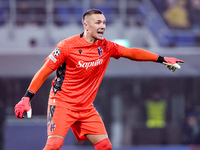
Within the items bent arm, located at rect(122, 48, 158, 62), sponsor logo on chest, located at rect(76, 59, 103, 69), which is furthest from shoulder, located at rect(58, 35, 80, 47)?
bent arm, located at rect(122, 48, 158, 62)

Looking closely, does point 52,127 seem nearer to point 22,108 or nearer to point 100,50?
point 22,108

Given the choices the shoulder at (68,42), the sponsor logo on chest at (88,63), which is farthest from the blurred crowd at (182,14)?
the shoulder at (68,42)

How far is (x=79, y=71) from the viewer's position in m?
5.71

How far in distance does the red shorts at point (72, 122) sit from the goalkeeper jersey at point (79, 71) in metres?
0.07

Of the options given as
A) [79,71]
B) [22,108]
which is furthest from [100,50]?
[22,108]

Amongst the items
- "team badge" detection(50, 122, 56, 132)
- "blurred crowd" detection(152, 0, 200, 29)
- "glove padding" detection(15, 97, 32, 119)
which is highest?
"blurred crowd" detection(152, 0, 200, 29)

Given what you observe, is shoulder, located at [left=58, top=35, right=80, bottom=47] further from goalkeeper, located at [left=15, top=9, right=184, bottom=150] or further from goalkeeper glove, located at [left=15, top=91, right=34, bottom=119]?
goalkeeper glove, located at [left=15, top=91, right=34, bottom=119]

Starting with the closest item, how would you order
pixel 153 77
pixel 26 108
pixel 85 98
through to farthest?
1. pixel 26 108
2. pixel 85 98
3. pixel 153 77

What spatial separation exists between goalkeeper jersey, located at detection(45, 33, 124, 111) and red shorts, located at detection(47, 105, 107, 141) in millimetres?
66

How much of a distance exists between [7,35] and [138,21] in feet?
10.9

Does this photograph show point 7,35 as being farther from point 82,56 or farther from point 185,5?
point 82,56

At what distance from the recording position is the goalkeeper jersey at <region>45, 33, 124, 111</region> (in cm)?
567

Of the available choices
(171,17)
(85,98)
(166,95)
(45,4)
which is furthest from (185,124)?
(85,98)

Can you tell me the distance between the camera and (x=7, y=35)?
1290 cm
